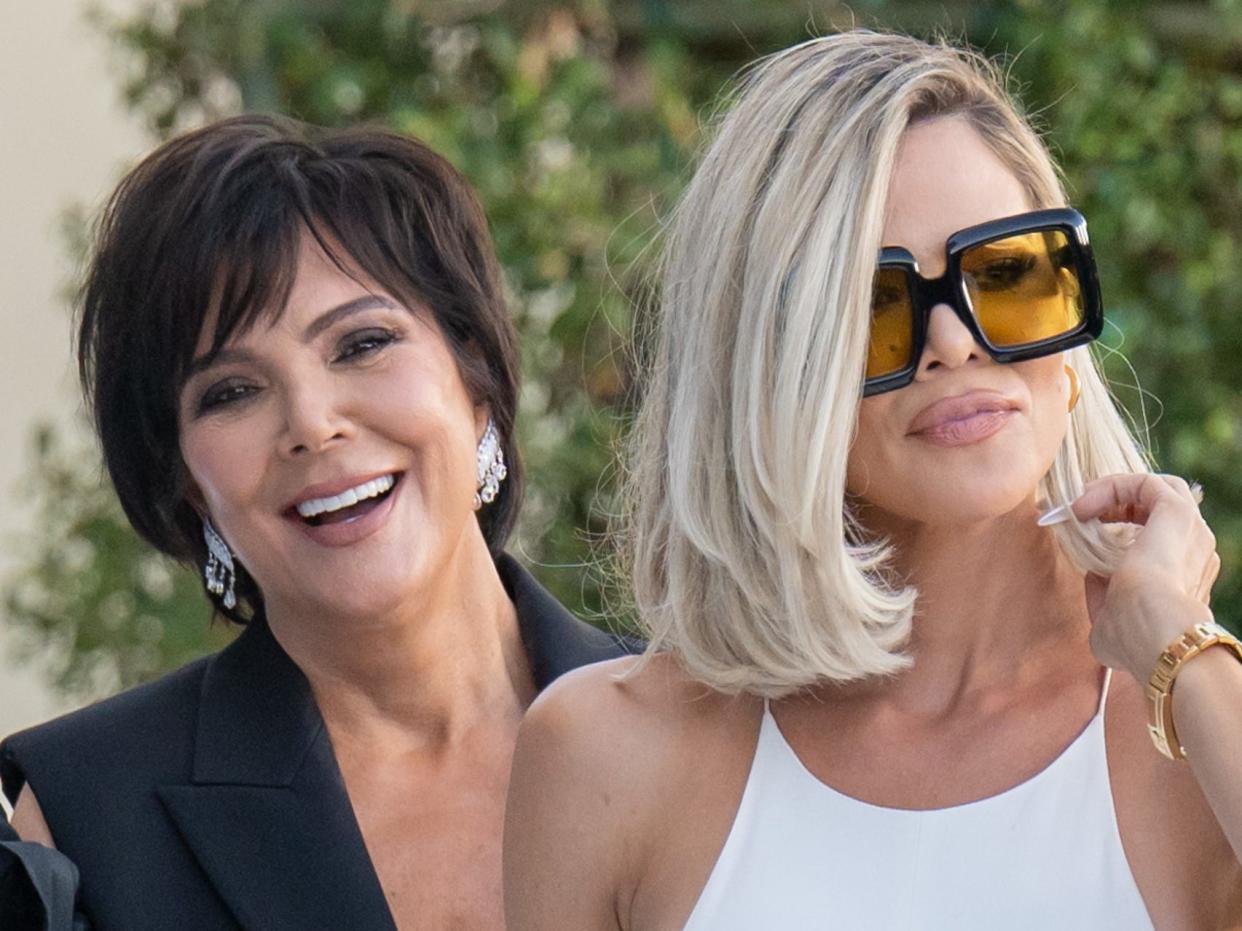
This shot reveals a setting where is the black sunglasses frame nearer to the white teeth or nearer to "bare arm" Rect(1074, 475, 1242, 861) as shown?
"bare arm" Rect(1074, 475, 1242, 861)

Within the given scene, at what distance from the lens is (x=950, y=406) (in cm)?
209

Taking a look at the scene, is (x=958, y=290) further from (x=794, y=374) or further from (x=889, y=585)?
(x=889, y=585)

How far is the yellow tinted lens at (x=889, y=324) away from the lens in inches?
82.4

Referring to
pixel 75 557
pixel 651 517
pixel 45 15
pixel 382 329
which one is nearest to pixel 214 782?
pixel 382 329

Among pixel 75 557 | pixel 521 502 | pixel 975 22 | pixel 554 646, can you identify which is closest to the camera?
pixel 554 646

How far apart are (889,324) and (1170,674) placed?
1.38ft

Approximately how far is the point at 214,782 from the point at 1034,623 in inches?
46.0

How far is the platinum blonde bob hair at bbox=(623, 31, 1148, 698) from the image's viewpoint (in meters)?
2.10

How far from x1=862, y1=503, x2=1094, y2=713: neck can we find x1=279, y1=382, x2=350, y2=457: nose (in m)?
0.85

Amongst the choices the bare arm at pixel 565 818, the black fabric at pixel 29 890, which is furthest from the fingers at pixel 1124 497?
the black fabric at pixel 29 890

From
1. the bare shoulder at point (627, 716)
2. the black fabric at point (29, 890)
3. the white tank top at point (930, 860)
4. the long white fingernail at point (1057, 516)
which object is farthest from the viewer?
the black fabric at point (29, 890)

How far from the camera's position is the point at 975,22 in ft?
15.1

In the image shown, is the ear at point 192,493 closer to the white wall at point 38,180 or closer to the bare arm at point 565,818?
the bare arm at point 565,818

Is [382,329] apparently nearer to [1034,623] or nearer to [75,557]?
[1034,623]
